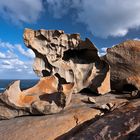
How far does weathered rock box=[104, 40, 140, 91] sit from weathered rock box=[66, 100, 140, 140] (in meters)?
5.75

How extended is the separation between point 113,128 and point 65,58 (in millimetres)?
8663

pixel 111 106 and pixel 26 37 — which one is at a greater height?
pixel 26 37

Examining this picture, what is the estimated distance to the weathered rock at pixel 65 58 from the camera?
16656 millimetres

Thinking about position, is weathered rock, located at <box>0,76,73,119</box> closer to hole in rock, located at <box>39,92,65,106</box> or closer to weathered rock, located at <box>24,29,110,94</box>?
hole in rock, located at <box>39,92,65,106</box>

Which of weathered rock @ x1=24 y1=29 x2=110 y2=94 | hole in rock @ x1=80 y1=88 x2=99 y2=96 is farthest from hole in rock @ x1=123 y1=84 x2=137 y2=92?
hole in rock @ x1=80 y1=88 x2=99 y2=96

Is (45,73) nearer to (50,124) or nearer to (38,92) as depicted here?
(38,92)

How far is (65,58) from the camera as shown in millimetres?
17656

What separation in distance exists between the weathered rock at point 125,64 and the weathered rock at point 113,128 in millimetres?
5749

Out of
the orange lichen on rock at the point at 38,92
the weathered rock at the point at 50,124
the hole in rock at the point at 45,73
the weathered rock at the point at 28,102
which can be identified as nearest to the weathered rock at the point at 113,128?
the weathered rock at the point at 50,124

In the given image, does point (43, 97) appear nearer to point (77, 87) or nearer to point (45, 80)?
point (45, 80)

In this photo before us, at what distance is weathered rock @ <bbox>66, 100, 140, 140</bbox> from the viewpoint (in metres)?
9.27

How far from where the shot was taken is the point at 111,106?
41.7 feet

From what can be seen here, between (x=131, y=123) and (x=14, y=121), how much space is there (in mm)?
5227

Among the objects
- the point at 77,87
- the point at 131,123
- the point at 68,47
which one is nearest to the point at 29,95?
the point at 77,87
